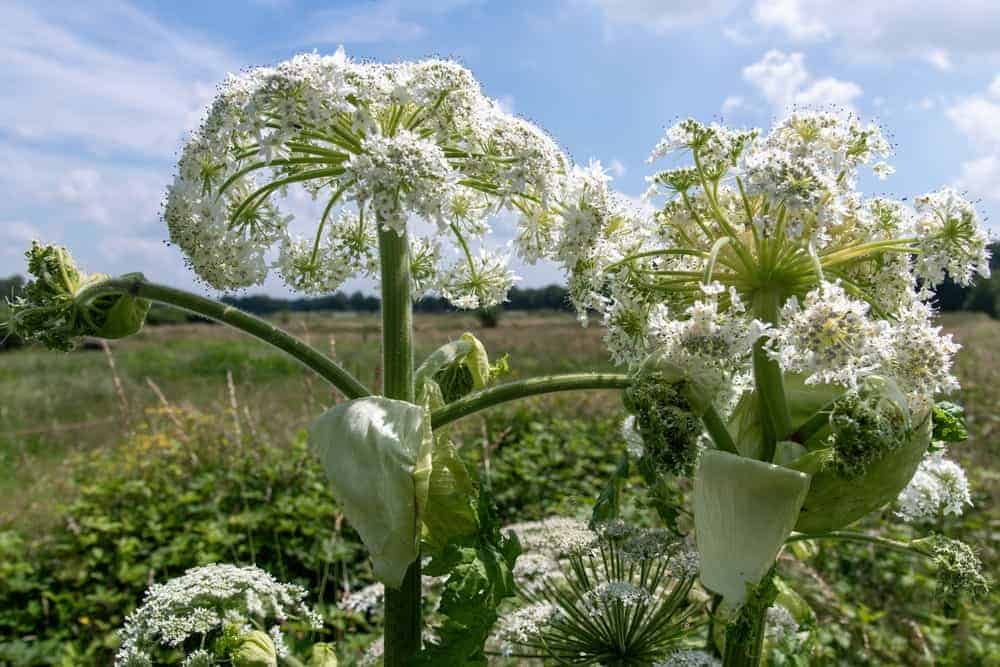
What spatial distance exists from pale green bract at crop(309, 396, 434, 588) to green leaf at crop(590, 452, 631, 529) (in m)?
0.51

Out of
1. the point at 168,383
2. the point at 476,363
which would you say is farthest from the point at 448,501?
the point at 168,383

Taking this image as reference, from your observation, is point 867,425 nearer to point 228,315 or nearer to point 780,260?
point 780,260

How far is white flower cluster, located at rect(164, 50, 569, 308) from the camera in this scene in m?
1.41

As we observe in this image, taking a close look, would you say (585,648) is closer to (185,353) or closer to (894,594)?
(894,594)

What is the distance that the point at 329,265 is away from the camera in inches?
76.5

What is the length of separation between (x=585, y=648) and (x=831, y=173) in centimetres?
128

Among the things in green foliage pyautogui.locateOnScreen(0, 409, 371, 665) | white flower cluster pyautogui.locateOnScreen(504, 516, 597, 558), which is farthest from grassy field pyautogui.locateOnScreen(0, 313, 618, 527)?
white flower cluster pyautogui.locateOnScreen(504, 516, 597, 558)

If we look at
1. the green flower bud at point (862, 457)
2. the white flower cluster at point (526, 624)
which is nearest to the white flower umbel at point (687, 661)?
the white flower cluster at point (526, 624)

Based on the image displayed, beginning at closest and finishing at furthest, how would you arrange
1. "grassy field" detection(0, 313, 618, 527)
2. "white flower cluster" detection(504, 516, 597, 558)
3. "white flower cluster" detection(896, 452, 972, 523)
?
1. "white flower cluster" detection(896, 452, 972, 523)
2. "white flower cluster" detection(504, 516, 597, 558)
3. "grassy field" detection(0, 313, 618, 527)

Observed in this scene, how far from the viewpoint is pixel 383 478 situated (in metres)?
1.34

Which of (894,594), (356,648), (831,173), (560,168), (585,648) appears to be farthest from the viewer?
(894,594)

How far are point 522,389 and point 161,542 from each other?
4719mm

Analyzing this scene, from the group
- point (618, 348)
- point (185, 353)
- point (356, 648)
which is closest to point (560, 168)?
point (618, 348)

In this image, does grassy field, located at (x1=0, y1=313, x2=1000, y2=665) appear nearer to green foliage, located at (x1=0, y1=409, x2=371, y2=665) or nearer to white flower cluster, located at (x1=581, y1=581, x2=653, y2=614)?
green foliage, located at (x1=0, y1=409, x2=371, y2=665)
